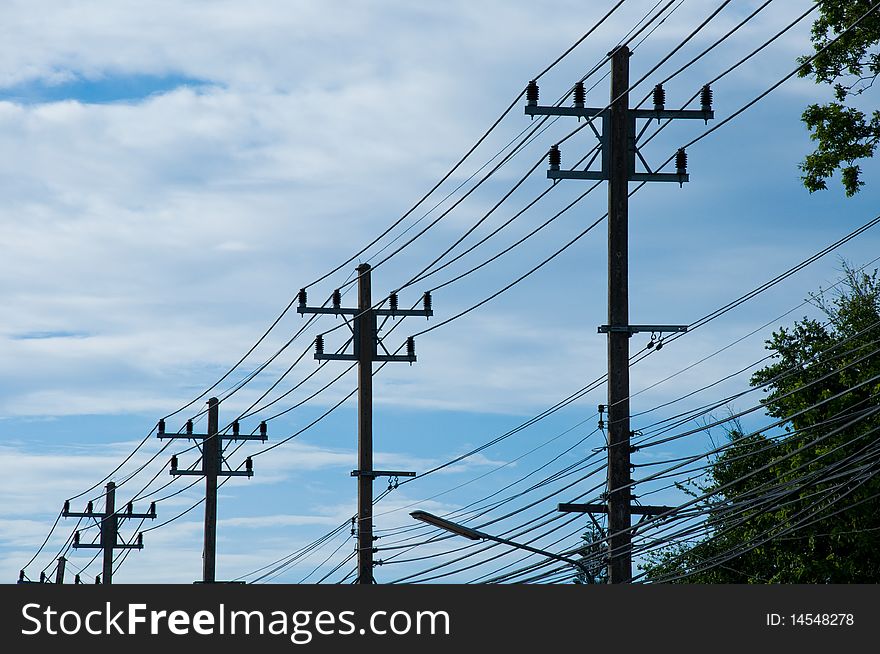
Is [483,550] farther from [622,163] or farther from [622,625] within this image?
[622,625]

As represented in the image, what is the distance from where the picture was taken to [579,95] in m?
24.3

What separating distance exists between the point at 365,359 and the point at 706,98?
1333cm

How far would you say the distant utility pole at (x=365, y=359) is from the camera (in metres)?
34.2

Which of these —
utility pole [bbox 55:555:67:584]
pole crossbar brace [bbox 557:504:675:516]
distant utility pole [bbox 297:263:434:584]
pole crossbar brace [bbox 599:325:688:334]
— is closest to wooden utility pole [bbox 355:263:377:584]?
distant utility pole [bbox 297:263:434:584]

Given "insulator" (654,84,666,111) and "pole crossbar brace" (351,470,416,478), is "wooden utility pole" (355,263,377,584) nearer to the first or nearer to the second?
"pole crossbar brace" (351,470,416,478)

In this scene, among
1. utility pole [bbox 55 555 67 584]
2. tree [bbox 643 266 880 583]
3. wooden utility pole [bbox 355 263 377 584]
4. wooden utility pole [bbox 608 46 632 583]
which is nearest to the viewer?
wooden utility pole [bbox 608 46 632 583]

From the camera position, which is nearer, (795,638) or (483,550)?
(795,638)

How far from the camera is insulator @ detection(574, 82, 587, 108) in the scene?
24.2m

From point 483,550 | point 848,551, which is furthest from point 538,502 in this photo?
point 848,551

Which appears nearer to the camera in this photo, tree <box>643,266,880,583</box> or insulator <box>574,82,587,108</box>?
insulator <box>574,82,587,108</box>

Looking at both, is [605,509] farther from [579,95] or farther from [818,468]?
[818,468]

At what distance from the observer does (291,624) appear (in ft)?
50.9

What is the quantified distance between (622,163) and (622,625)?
9345 millimetres

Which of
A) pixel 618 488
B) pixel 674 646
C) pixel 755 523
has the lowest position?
pixel 674 646
